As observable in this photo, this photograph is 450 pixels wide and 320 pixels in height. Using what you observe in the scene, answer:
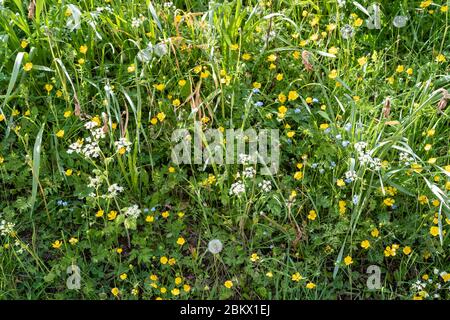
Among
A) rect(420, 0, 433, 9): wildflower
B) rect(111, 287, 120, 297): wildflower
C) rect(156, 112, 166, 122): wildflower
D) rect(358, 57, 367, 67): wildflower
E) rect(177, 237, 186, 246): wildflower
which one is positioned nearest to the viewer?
rect(111, 287, 120, 297): wildflower

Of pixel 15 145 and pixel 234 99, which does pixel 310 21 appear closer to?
pixel 234 99

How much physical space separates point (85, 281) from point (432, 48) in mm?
1897

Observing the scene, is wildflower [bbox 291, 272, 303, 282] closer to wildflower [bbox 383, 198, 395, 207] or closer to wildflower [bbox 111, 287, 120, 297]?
wildflower [bbox 383, 198, 395, 207]

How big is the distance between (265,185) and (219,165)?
1.01 ft

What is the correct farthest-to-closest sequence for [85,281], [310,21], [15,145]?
[310,21] → [15,145] → [85,281]

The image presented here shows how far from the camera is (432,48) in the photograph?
3.08m

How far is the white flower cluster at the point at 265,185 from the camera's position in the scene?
2422 millimetres

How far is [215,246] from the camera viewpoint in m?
2.53

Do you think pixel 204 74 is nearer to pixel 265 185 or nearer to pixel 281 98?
pixel 281 98

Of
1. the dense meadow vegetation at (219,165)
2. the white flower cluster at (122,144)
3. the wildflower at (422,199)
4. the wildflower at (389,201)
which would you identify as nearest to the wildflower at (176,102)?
the dense meadow vegetation at (219,165)

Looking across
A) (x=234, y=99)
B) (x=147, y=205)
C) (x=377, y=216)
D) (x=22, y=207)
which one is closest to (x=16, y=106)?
Result: (x=22, y=207)

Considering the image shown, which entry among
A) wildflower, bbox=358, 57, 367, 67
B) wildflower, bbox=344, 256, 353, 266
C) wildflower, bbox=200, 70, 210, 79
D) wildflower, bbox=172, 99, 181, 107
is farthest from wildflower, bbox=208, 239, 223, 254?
wildflower, bbox=358, 57, 367, 67

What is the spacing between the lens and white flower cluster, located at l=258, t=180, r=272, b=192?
95.3 inches

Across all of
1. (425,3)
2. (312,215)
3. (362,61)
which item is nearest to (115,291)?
(312,215)
